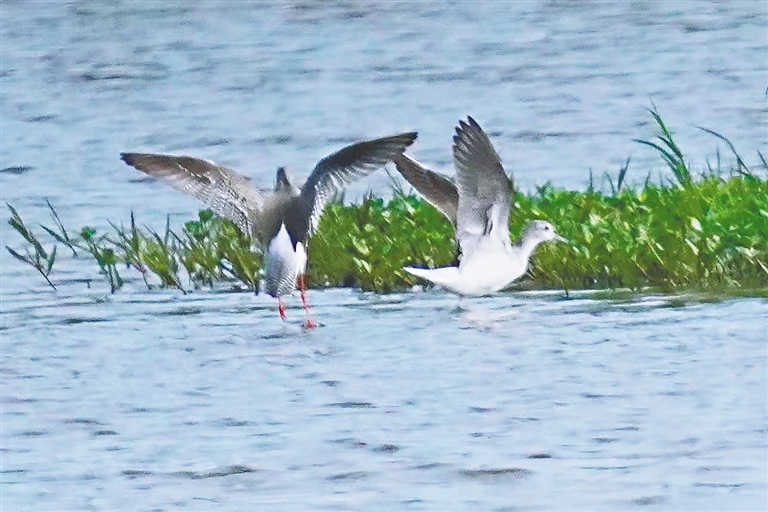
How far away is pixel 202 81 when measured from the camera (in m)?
24.0

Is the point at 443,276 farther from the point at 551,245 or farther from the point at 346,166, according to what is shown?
the point at 551,245

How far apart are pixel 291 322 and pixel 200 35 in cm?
1401

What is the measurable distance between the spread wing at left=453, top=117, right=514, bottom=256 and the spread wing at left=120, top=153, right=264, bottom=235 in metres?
1.30

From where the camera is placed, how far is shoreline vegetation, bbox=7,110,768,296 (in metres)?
12.9

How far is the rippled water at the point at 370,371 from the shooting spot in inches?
371

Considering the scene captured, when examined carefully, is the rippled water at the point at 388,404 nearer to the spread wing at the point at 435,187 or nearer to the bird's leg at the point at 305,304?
the bird's leg at the point at 305,304

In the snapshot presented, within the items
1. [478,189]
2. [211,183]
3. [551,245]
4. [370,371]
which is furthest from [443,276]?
[211,183]

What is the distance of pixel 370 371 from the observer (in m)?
11.4

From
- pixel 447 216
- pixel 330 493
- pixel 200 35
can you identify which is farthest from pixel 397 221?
pixel 200 35

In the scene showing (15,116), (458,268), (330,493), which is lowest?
(330,493)

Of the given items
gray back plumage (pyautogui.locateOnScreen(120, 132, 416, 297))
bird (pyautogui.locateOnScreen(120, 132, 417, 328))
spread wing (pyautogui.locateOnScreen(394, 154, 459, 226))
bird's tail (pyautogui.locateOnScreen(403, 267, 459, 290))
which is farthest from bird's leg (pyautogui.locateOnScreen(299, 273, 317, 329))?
spread wing (pyautogui.locateOnScreen(394, 154, 459, 226))

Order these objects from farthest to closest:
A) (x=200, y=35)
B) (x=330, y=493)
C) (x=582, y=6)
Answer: (x=582, y=6), (x=200, y=35), (x=330, y=493)

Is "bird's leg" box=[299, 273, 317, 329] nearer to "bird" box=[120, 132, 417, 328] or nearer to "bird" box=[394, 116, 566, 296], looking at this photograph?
"bird" box=[120, 132, 417, 328]

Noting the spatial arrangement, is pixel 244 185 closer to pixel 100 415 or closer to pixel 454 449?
pixel 100 415
